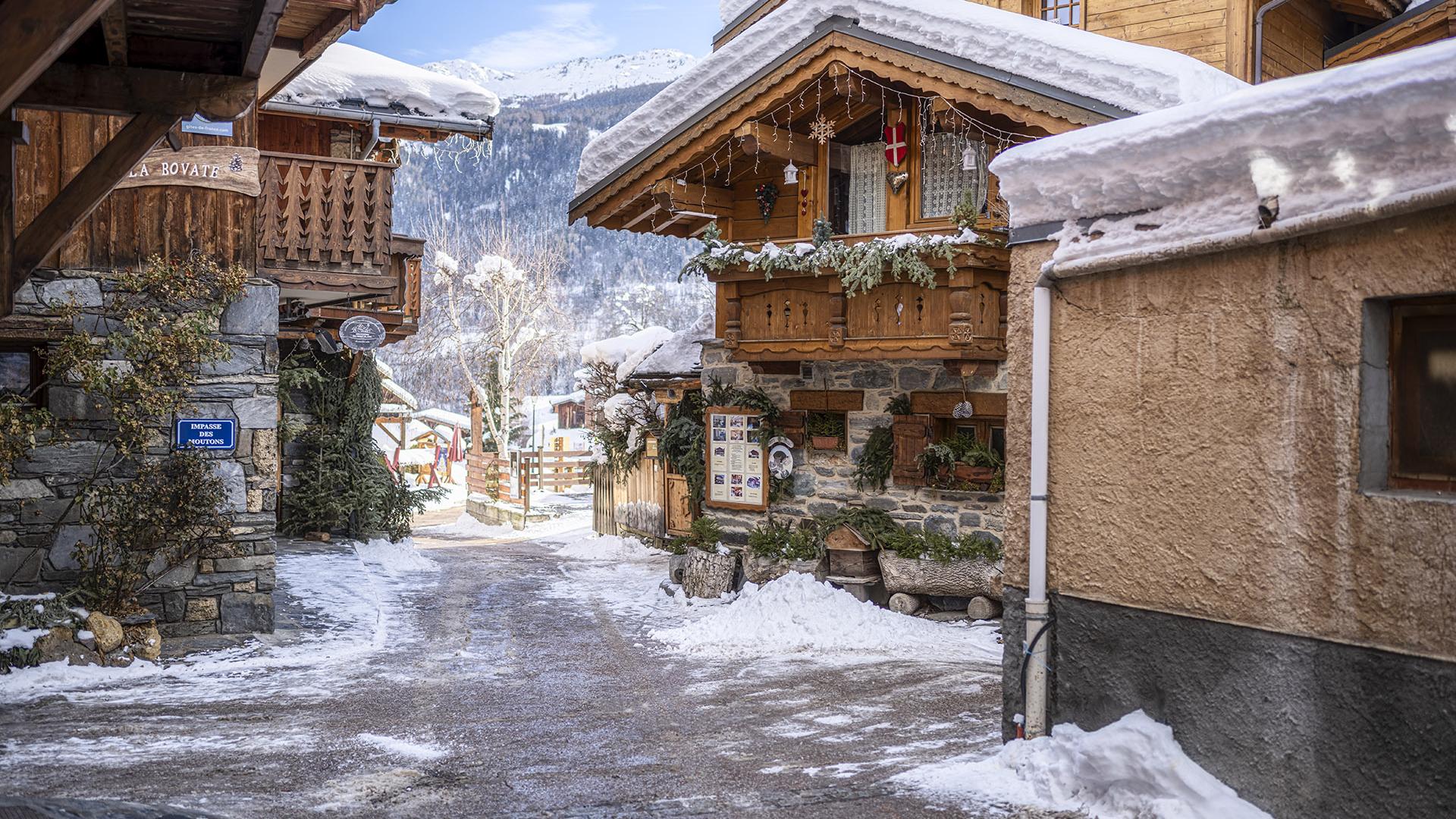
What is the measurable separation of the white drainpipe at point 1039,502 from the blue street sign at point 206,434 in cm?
736

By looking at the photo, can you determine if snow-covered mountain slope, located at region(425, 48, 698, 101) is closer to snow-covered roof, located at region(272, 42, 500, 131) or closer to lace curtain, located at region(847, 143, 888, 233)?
snow-covered roof, located at region(272, 42, 500, 131)

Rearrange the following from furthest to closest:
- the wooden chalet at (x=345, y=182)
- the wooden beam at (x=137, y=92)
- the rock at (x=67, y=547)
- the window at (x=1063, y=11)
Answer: the window at (x=1063, y=11)
the wooden chalet at (x=345, y=182)
the rock at (x=67, y=547)
the wooden beam at (x=137, y=92)

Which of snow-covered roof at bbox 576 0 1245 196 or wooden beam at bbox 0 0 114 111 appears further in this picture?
snow-covered roof at bbox 576 0 1245 196

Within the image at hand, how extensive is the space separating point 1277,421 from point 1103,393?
2.94ft

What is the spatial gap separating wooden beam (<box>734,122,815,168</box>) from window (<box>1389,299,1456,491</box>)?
8.37 metres

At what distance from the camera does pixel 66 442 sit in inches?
386

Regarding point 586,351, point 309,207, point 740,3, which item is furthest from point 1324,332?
point 586,351

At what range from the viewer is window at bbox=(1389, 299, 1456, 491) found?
430cm

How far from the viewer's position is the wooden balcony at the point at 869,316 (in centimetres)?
1059

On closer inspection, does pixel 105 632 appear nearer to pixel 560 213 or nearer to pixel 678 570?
pixel 678 570

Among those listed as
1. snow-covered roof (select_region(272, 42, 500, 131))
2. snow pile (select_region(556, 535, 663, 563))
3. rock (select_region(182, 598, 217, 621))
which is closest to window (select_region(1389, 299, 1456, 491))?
rock (select_region(182, 598, 217, 621))

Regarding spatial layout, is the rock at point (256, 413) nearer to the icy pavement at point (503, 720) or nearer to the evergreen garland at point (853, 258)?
the icy pavement at point (503, 720)

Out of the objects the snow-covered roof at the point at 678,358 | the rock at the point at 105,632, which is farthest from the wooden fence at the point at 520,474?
the rock at the point at 105,632

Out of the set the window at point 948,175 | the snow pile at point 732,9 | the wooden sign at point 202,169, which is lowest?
the wooden sign at point 202,169
